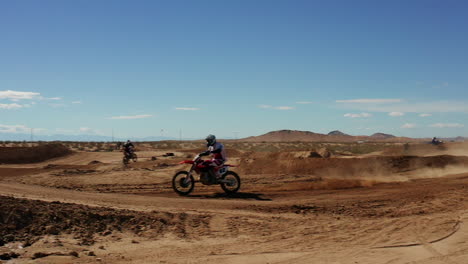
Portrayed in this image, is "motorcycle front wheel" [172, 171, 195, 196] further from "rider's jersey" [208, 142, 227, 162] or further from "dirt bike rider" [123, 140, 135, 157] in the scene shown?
"dirt bike rider" [123, 140, 135, 157]

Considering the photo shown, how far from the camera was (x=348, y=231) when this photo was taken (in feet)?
27.5

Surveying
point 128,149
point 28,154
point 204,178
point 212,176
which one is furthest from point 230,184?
point 28,154

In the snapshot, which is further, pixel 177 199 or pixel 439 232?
pixel 177 199

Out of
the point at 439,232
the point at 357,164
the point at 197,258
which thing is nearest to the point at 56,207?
the point at 197,258

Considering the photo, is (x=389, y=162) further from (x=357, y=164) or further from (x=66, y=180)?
(x=66, y=180)

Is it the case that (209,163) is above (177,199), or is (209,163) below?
above

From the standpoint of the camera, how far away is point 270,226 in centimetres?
884

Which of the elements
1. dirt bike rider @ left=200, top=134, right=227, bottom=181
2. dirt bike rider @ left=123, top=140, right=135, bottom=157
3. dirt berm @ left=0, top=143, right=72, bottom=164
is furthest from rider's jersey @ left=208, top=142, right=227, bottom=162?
dirt berm @ left=0, top=143, right=72, bottom=164

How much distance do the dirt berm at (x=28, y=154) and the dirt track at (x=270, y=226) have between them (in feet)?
65.2

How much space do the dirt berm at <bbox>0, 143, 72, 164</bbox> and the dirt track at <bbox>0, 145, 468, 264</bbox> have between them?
19876 mm

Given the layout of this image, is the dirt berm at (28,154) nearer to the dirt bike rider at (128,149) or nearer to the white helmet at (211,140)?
the dirt bike rider at (128,149)

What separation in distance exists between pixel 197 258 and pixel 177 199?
604 cm

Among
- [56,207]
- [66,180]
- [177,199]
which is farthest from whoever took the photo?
[66,180]

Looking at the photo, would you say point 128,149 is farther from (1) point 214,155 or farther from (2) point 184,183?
(1) point 214,155
